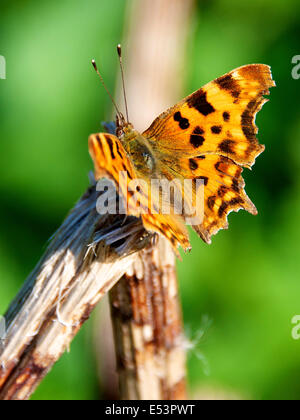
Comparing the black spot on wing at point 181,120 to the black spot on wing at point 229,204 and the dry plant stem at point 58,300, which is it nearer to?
the black spot on wing at point 229,204

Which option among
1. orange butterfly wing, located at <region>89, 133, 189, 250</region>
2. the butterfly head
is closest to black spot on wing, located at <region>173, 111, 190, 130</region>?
the butterfly head

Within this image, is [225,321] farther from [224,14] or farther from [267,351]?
[224,14]

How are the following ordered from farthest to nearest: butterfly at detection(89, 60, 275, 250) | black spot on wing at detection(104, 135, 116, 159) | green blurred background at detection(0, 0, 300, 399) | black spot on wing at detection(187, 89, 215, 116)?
1. green blurred background at detection(0, 0, 300, 399)
2. black spot on wing at detection(187, 89, 215, 116)
3. butterfly at detection(89, 60, 275, 250)
4. black spot on wing at detection(104, 135, 116, 159)

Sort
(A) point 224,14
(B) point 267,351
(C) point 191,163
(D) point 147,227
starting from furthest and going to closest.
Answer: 1. (A) point 224,14
2. (B) point 267,351
3. (C) point 191,163
4. (D) point 147,227

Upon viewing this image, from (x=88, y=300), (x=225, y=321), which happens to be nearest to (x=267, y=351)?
(x=225, y=321)

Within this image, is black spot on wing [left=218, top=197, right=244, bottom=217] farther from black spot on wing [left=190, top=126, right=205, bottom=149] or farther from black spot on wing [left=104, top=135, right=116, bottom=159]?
black spot on wing [left=104, top=135, right=116, bottom=159]

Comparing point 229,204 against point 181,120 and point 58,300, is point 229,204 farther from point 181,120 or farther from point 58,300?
point 58,300
